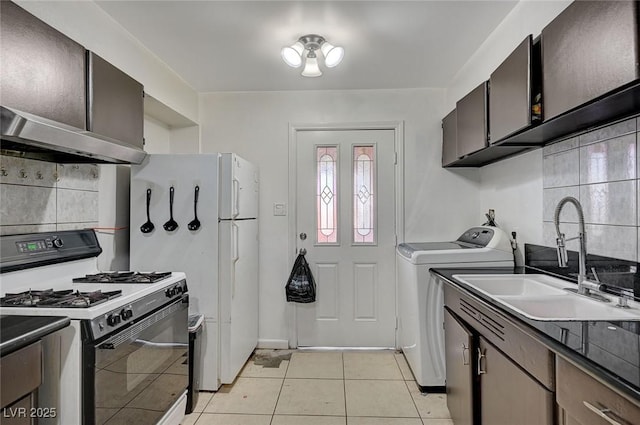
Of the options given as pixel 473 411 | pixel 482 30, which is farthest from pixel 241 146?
pixel 473 411

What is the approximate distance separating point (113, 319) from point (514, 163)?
2.48 meters

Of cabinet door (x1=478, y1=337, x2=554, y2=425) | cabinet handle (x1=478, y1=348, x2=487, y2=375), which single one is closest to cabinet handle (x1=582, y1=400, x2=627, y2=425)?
cabinet door (x1=478, y1=337, x2=554, y2=425)

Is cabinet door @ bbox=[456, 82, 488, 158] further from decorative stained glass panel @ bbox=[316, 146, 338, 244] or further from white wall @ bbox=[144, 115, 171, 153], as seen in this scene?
white wall @ bbox=[144, 115, 171, 153]

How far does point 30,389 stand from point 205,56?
223 centimetres

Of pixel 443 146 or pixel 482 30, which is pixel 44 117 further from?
pixel 443 146

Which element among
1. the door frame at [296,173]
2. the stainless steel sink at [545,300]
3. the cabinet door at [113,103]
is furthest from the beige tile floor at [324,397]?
the cabinet door at [113,103]

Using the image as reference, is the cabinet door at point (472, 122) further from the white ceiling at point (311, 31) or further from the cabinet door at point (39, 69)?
the cabinet door at point (39, 69)

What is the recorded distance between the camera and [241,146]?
3.28 meters

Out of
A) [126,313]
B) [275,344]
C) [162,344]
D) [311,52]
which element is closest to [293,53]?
[311,52]

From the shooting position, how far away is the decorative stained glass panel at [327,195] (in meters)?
3.23

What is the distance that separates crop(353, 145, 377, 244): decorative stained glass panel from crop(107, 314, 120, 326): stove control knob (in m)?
2.13

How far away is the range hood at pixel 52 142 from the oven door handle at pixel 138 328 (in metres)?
0.80

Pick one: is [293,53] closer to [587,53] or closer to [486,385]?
[587,53]

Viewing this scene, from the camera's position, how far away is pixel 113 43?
2.10 meters
